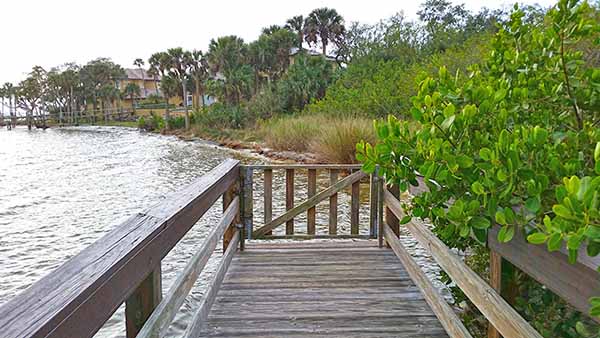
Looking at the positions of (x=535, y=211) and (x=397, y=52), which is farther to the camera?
(x=397, y=52)

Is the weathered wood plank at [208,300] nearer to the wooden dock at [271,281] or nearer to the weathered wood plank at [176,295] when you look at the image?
the wooden dock at [271,281]

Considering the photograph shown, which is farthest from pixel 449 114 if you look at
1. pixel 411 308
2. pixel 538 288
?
pixel 411 308

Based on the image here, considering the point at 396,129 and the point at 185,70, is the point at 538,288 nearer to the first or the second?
the point at 396,129

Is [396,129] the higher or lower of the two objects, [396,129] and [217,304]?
the higher

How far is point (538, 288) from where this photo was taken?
2.19 m

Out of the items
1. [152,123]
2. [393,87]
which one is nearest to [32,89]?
[152,123]

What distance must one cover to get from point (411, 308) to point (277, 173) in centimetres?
976

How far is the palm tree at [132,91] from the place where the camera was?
5734 centimetres

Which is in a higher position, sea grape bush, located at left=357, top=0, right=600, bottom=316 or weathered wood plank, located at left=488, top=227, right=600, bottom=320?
sea grape bush, located at left=357, top=0, right=600, bottom=316

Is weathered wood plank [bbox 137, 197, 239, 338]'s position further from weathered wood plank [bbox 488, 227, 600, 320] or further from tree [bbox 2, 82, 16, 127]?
tree [bbox 2, 82, 16, 127]

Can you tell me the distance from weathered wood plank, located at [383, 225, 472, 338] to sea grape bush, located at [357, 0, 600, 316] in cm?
72

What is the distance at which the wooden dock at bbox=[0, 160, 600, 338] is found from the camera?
40.6 inches

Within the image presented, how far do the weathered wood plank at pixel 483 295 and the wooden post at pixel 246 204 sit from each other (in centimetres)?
183

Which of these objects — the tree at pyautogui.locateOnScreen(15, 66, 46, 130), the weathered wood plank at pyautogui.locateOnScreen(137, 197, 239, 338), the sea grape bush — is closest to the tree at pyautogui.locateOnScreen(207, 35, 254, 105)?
the weathered wood plank at pyautogui.locateOnScreen(137, 197, 239, 338)
